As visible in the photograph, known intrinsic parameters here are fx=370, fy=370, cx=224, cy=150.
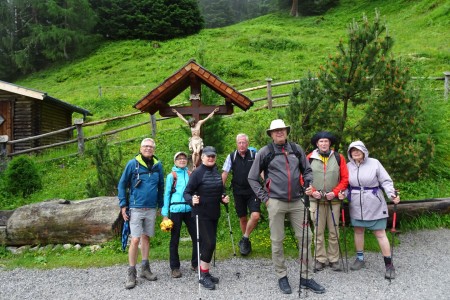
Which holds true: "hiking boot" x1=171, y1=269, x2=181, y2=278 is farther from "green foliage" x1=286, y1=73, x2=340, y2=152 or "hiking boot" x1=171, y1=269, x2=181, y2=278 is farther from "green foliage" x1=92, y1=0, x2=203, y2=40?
"green foliage" x1=92, y1=0, x2=203, y2=40

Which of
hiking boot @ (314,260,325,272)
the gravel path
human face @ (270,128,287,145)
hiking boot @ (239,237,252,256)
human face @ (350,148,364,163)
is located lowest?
the gravel path

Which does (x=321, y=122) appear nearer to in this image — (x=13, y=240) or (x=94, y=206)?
(x=94, y=206)

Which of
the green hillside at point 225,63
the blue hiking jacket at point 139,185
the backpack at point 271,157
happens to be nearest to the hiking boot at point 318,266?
the backpack at point 271,157

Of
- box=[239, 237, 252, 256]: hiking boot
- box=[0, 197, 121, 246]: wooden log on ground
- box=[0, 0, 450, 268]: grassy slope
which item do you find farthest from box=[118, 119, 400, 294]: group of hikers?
box=[0, 197, 121, 246]: wooden log on ground

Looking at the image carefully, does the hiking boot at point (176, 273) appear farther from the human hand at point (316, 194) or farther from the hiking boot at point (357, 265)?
the hiking boot at point (357, 265)

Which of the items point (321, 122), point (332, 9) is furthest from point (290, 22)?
point (321, 122)

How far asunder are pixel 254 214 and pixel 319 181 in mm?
1257

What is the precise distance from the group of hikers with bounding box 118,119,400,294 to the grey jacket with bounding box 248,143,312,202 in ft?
0.05

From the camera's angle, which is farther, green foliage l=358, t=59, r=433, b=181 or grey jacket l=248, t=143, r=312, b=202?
green foliage l=358, t=59, r=433, b=181

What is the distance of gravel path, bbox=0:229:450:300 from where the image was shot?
16.9 feet

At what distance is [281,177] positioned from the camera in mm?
5207

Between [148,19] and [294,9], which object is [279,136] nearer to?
[148,19]

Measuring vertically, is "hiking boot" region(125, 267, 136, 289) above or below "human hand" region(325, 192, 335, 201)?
below

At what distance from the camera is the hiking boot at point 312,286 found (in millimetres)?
5086
